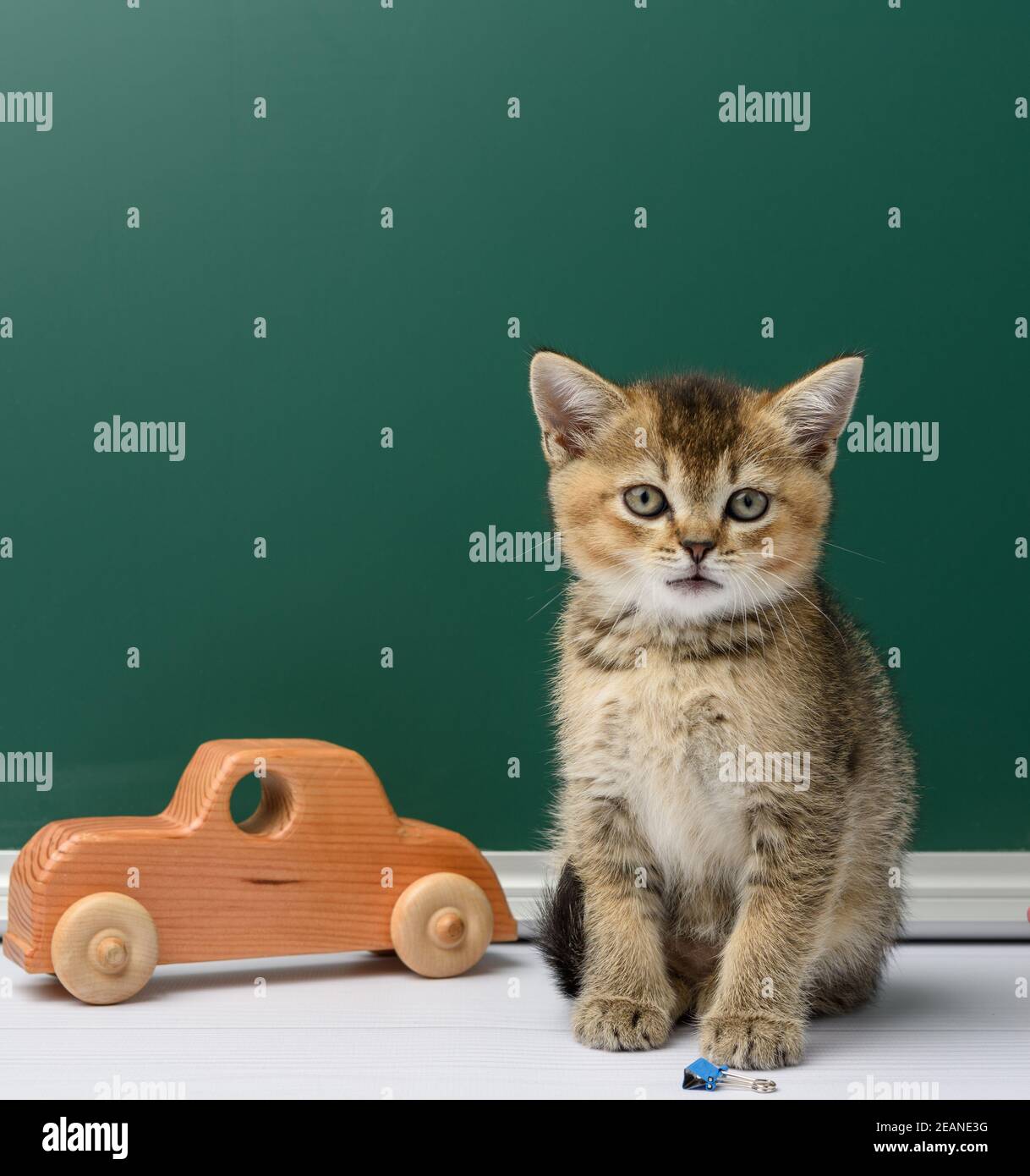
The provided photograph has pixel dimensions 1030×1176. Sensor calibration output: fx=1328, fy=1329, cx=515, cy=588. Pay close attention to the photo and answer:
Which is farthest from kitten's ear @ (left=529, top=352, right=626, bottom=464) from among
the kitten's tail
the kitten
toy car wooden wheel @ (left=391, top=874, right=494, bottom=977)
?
toy car wooden wheel @ (left=391, top=874, right=494, bottom=977)

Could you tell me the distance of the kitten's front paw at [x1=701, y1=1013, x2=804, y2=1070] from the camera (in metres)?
1.43

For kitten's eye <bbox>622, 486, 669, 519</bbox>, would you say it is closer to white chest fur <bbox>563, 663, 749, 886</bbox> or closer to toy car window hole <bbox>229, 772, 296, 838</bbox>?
white chest fur <bbox>563, 663, 749, 886</bbox>

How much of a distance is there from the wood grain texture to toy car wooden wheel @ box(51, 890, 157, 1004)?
0.02m

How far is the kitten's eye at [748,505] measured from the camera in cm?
152

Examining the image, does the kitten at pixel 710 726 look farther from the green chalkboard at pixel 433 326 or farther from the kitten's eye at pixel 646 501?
the green chalkboard at pixel 433 326

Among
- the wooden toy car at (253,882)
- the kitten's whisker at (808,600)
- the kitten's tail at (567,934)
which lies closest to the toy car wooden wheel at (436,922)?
the wooden toy car at (253,882)

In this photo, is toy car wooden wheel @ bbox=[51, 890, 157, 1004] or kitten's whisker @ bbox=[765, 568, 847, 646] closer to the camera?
kitten's whisker @ bbox=[765, 568, 847, 646]

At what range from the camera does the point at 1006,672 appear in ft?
7.34

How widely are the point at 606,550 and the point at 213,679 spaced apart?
36.5 inches

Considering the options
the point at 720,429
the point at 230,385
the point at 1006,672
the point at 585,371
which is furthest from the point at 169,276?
the point at 1006,672

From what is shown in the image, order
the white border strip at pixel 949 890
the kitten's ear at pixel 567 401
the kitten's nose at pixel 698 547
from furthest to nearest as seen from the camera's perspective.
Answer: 1. the white border strip at pixel 949 890
2. the kitten's ear at pixel 567 401
3. the kitten's nose at pixel 698 547

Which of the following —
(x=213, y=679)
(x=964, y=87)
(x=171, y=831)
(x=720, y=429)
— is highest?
(x=964, y=87)

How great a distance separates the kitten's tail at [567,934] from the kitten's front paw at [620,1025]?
10cm

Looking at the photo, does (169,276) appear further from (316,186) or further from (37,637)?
(37,637)
